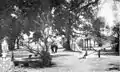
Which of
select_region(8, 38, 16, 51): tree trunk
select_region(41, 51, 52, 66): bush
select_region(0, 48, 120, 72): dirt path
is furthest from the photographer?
select_region(41, 51, 52, 66): bush

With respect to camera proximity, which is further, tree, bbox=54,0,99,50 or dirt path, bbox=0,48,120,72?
dirt path, bbox=0,48,120,72

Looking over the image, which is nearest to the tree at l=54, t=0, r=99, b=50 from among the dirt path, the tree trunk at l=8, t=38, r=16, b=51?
the tree trunk at l=8, t=38, r=16, b=51

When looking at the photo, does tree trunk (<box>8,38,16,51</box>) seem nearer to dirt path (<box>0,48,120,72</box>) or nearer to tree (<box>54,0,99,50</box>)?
tree (<box>54,0,99,50</box>)

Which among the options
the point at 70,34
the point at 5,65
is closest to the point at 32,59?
the point at 5,65

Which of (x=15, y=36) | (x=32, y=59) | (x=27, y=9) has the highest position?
(x=27, y=9)

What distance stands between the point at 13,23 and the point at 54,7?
21 cm

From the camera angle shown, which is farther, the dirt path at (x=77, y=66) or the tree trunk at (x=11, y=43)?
the dirt path at (x=77, y=66)

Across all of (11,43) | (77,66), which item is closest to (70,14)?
(11,43)

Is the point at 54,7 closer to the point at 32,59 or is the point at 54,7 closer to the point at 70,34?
the point at 70,34

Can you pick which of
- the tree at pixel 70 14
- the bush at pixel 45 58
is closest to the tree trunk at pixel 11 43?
the tree at pixel 70 14

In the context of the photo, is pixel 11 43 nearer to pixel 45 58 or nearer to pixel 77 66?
pixel 77 66

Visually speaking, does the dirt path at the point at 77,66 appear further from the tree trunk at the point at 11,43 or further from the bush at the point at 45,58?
the tree trunk at the point at 11,43

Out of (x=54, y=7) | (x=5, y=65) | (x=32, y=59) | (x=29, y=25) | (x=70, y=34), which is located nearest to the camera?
(x=29, y=25)

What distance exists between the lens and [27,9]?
39.4 inches
